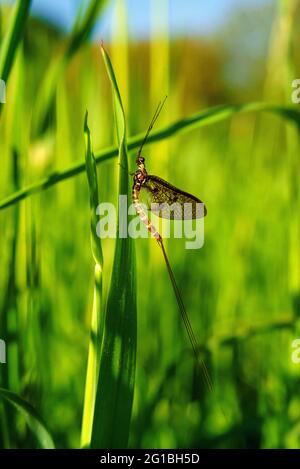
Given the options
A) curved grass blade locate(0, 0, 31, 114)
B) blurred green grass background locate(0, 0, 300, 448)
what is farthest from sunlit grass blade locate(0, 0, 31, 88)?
blurred green grass background locate(0, 0, 300, 448)

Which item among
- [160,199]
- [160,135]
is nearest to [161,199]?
[160,199]

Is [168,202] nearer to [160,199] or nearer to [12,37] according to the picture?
[160,199]

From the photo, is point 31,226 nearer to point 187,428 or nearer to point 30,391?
point 30,391

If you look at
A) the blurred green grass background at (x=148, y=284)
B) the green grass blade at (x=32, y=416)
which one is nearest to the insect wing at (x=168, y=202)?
the blurred green grass background at (x=148, y=284)

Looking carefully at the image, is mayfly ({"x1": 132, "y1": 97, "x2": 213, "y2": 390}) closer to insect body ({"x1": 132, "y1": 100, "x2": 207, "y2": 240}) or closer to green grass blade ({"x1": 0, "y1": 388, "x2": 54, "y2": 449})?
insect body ({"x1": 132, "y1": 100, "x2": 207, "y2": 240})

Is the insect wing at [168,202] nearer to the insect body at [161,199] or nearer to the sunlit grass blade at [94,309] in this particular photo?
the insect body at [161,199]

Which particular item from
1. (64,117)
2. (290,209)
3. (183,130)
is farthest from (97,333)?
(64,117)
